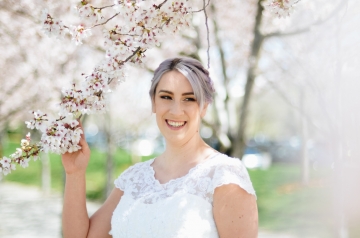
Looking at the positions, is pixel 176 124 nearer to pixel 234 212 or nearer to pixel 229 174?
pixel 229 174

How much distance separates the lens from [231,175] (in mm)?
1873

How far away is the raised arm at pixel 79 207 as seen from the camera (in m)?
2.03

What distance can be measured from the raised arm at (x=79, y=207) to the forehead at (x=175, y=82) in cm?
42

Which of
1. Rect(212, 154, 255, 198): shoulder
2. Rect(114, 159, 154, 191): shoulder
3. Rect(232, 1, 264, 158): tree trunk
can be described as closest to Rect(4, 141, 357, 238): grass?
Rect(232, 1, 264, 158): tree trunk

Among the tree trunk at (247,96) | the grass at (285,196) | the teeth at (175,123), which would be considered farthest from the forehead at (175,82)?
the grass at (285,196)

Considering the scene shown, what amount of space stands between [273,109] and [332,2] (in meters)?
32.8

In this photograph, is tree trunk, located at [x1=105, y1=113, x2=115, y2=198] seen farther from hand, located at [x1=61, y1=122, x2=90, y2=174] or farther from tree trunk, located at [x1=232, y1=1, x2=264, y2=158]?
hand, located at [x1=61, y1=122, x2=90, y2=174]

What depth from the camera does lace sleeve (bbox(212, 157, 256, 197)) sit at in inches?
73.0

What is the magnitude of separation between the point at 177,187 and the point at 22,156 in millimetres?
622

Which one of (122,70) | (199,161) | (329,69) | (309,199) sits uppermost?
(329,69)

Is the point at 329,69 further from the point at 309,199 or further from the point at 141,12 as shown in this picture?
the point at 309,199

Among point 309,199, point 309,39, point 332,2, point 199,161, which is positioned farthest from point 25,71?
point 199,161

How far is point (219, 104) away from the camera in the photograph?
5.37 metres

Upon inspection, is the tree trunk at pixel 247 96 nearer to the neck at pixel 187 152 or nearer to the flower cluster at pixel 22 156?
the neck at pixel 187 152
